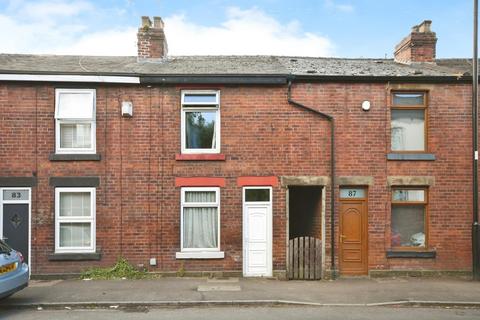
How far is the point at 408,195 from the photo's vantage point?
497 inches

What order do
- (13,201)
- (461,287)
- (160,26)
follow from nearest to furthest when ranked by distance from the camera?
(461,287)
(13,201)
(160,26)

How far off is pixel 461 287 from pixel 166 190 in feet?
24.6

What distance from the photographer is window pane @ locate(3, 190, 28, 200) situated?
476 inches

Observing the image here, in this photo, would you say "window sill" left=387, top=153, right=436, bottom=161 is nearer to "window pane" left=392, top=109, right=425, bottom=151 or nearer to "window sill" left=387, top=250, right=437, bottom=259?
"window pane" left=392, top=109, right=425, bottom=151

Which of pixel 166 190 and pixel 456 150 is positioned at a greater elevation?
pixel 456 150

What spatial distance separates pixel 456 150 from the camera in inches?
494

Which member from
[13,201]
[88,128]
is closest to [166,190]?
[88,128]

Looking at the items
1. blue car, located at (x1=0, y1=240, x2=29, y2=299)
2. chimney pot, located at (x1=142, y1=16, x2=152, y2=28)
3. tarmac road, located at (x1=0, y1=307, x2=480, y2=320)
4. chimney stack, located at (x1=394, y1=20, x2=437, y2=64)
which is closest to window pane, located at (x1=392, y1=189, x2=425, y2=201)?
tarmac road, located at (x1=0, y1=307, x2=480, y2=320)

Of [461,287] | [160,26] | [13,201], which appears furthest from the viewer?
[160,26]

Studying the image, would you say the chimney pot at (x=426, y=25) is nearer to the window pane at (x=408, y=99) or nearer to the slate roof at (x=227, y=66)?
the slate roof at (x=227, y=66)

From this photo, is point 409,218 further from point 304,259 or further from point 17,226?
point 17,226

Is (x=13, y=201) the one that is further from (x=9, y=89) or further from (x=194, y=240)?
(x=194, y=240)

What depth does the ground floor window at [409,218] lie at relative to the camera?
41.3ft

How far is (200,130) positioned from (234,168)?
1379mm
